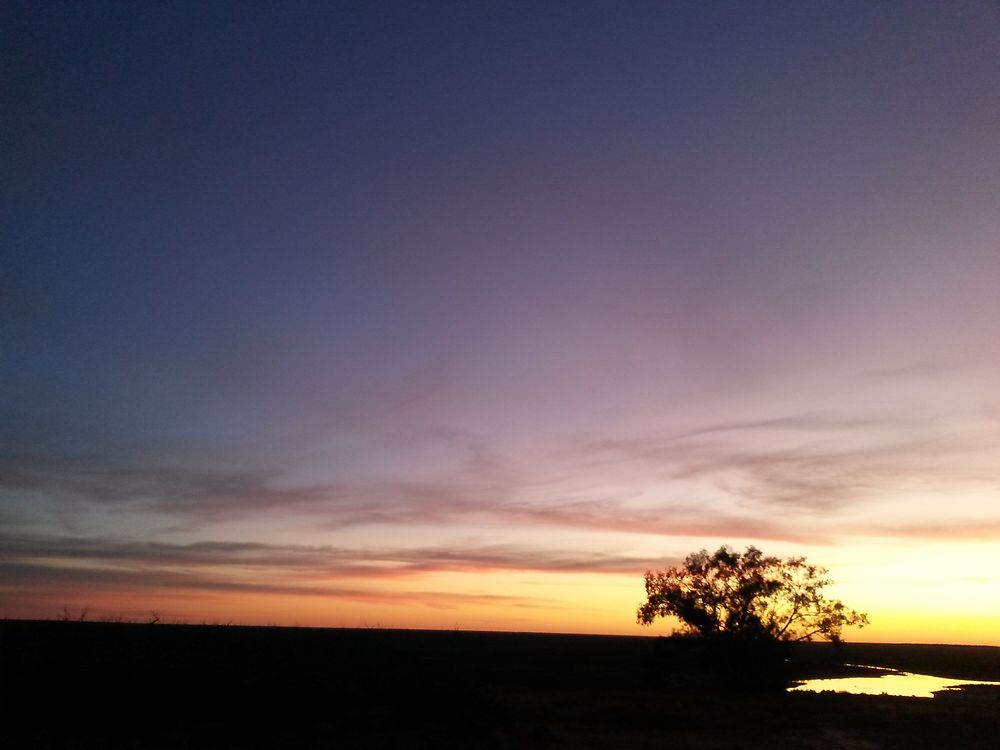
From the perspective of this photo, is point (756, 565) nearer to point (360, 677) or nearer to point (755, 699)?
point (755, 699)

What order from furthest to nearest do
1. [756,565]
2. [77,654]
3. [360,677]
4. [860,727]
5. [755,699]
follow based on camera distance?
[756,565]
[755,699]
[360,677]
[77,654]
[860,727]

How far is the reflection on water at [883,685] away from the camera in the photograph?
61.5m

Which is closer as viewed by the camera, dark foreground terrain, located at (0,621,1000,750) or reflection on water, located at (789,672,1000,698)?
dark foreground terrain, located at (0,621,1000,750)

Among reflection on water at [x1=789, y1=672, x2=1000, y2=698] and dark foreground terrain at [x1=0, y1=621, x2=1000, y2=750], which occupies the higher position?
dark foreground terrain at [x1=0, y1=621, x2=1000, y2=750]

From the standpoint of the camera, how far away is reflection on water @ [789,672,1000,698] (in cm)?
6153

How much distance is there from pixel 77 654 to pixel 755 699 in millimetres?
41442

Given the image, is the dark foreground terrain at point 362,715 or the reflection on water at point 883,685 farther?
the reflection on water at point 883,685

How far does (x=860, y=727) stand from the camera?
1409 inches

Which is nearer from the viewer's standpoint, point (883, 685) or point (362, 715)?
point (362, 715)

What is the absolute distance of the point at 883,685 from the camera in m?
71.1

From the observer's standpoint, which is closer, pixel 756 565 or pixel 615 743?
pixel 615 743

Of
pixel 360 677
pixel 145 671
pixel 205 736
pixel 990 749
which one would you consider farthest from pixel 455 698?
pixel 990 749

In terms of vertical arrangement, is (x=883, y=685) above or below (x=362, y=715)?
below

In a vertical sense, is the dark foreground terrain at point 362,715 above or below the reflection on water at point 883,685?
above
